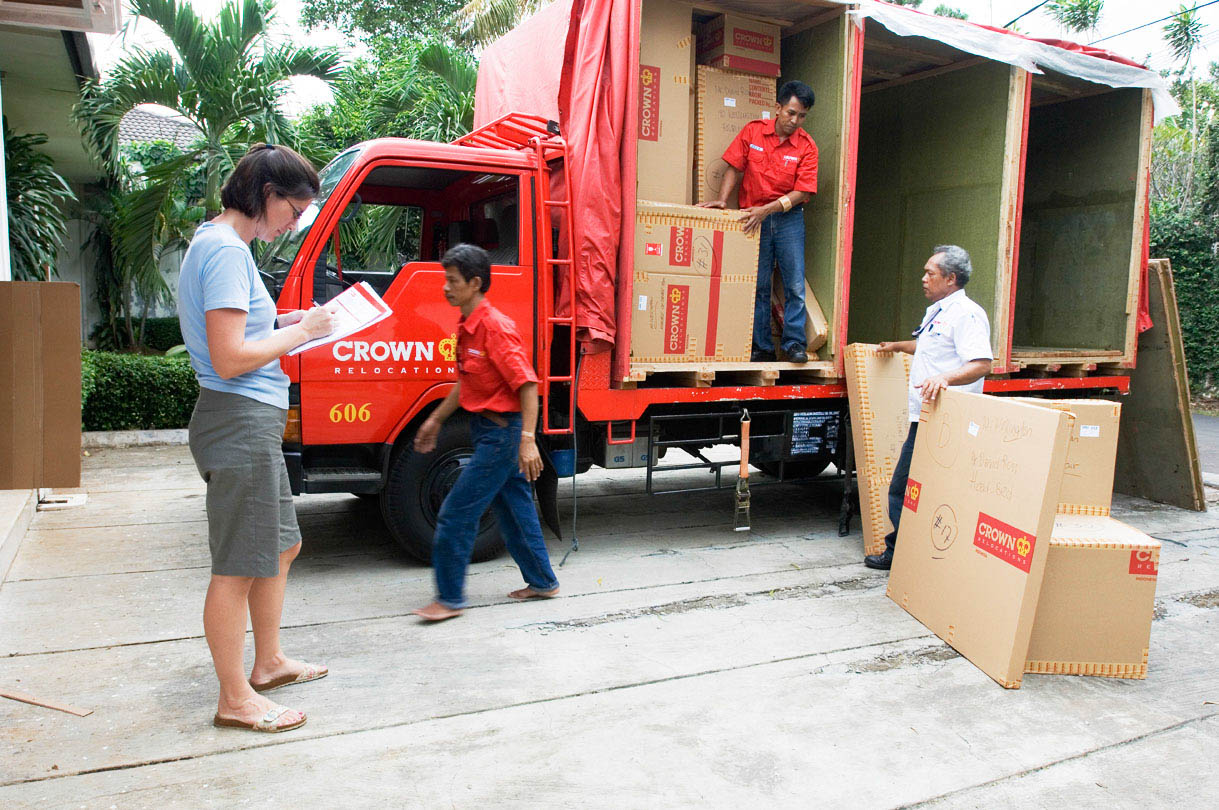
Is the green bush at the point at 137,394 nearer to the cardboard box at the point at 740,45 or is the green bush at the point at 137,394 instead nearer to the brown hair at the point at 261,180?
the cardboard box at the point at 740,45

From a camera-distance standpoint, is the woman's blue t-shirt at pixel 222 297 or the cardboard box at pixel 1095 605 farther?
the cardboard box at pixel 1095 605

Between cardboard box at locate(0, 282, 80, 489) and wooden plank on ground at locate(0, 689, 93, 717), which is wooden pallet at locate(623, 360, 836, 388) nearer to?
cardboard box at locate(0, 282, 80, 489)

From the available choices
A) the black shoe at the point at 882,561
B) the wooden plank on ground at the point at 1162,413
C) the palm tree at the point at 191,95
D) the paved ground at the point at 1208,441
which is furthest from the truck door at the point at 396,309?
the paved ground at the point at 1208,441

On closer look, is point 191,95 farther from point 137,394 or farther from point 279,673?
point 279,673

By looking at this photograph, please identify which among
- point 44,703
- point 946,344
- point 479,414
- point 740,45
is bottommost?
point 44,703

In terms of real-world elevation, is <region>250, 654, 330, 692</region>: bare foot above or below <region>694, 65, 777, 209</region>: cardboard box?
below

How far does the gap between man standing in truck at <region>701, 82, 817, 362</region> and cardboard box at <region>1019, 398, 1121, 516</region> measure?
1880 mm

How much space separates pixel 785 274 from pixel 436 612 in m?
3.01

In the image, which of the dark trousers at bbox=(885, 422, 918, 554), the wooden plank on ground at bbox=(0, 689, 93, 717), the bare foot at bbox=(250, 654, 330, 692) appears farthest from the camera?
the dark trousers at bbox=(885, 422, 918, 554)

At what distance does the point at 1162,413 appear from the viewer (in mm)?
6996

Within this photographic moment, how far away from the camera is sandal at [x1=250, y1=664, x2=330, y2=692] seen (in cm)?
323

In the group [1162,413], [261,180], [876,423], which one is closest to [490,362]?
[261,180]

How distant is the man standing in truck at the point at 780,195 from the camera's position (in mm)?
5289

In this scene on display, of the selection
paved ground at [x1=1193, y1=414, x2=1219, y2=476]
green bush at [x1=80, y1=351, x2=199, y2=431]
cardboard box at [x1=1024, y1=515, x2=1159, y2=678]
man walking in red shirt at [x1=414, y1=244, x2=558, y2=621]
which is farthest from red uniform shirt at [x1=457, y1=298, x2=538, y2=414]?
paved ground at [x1=1193, y1=414, x2=1219, y2=476]
